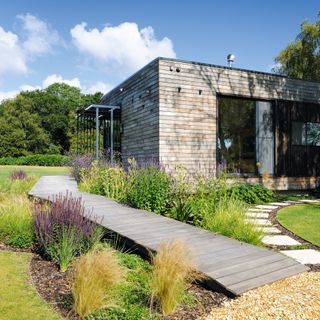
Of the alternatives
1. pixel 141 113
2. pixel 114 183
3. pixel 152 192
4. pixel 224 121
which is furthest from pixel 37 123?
pixel 152 192

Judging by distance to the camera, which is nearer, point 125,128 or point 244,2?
point 244,2

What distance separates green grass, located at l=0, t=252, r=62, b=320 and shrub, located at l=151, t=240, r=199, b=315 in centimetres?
76

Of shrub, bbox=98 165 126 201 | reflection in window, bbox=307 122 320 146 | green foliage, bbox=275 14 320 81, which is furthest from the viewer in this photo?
green foliage, bbox=275 14 320 81

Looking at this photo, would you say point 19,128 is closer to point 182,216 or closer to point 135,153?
point 135,153

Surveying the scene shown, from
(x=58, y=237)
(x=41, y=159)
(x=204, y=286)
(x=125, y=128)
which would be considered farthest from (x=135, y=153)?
(x=41, y=159)

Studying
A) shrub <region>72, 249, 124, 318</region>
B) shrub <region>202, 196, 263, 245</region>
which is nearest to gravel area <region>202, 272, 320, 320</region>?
shrub <region>72, 249, 124, 318</region>

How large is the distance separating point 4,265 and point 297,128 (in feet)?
34.9

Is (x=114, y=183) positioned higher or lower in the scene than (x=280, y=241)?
higher

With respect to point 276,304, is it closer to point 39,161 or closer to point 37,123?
point 39,161

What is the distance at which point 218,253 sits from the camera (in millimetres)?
3492

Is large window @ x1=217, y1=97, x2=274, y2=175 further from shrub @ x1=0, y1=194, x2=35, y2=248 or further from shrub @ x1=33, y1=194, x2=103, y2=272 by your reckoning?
shrub @ x1=33, y1=194, x2=103, y2=272

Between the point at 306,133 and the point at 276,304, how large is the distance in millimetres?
10461

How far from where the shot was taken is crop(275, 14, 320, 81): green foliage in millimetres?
19859

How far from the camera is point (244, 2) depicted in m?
10.7
